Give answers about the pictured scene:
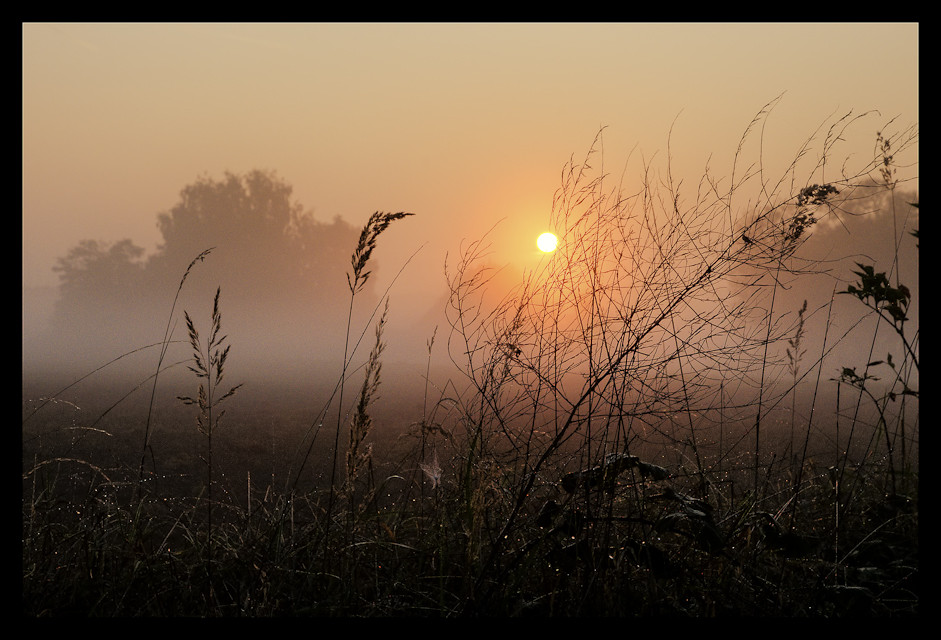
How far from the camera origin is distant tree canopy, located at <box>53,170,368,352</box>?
44625mm

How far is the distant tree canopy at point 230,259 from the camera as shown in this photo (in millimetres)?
44625

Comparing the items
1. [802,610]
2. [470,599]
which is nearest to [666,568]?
[802,610]

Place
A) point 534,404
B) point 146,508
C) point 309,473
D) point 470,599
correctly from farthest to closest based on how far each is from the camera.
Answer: point 309,473 < point 146,508 < point 534,404 < point 470,599

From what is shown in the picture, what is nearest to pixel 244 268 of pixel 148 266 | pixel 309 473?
pixel 148 266

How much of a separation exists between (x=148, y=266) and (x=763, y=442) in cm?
4711

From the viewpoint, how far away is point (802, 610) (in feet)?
7.51

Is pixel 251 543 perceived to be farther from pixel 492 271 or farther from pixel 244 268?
pixel 244 268

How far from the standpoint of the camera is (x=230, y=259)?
45.0 meters

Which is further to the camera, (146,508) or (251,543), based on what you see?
(146,508)

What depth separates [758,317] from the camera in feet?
10.2

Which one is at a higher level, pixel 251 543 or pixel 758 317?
pixel 758 317

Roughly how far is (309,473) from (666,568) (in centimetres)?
322
